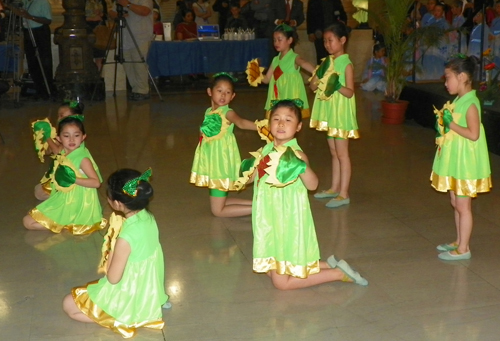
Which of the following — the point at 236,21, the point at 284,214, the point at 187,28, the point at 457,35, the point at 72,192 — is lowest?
the point at 72,192

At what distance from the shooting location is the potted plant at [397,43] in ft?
30.3

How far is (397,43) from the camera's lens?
9.41 m

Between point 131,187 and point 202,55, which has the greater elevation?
Result: point 202,55

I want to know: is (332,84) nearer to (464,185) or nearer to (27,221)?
(464,185)

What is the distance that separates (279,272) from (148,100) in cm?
770

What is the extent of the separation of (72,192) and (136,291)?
1838 mm

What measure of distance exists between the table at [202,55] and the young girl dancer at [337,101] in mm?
6283

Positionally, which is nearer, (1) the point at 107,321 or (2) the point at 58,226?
(1) the point at 107,321

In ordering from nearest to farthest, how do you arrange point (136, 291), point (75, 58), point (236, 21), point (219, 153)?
point (136, 291), point (219, 153), point (75, 58), point (236, 21)

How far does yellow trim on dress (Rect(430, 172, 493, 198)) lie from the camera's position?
4.62m

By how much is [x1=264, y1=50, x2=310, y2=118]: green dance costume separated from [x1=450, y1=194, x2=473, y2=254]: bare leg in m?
2.12

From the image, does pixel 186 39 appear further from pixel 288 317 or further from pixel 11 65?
pixel 288 317

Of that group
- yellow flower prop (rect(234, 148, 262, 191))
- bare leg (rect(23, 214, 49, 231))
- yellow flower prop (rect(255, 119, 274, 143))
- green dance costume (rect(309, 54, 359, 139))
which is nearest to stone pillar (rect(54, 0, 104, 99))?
bare leg (rect(23, 214, 49, 231))

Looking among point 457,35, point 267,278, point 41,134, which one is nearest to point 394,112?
point 457,35
